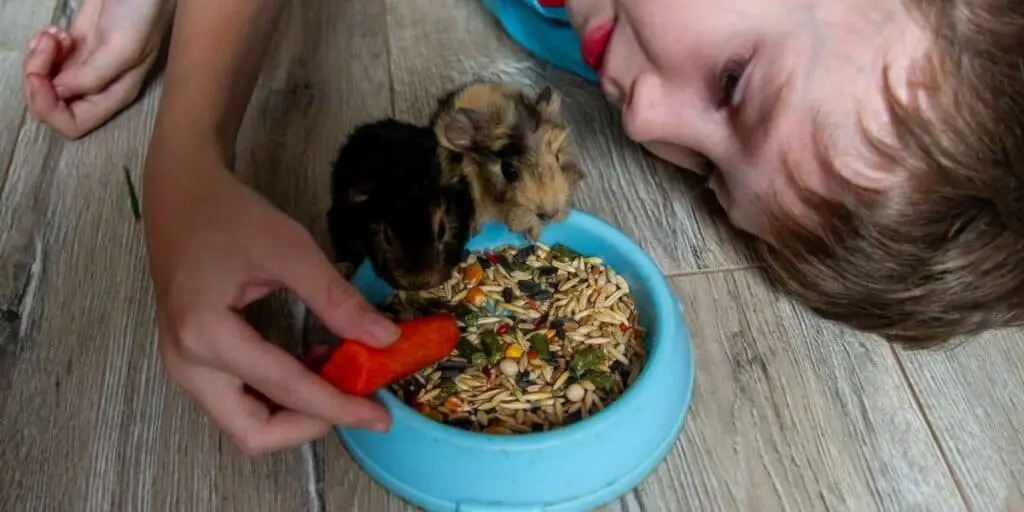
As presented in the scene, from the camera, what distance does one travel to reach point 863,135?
34.5 inches

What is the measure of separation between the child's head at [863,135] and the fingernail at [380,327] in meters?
0.33

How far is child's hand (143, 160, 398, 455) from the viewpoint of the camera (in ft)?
2.62

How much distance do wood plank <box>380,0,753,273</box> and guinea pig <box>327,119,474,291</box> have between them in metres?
0.25

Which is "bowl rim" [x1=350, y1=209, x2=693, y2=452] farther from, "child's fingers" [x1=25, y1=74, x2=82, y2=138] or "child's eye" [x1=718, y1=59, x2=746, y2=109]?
"child's fingers" [x1=25, y1=74, x2=82, y2=138]

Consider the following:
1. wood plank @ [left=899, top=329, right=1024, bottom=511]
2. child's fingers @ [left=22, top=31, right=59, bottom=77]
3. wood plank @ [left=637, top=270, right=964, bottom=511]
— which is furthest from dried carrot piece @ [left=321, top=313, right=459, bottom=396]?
child's fingers @ [left=22, top=31, right=59, bottom=77]

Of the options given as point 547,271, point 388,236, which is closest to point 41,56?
point 388,236

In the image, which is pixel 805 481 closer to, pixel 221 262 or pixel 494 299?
pixel 494 299

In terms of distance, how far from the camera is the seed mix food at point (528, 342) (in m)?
1.03

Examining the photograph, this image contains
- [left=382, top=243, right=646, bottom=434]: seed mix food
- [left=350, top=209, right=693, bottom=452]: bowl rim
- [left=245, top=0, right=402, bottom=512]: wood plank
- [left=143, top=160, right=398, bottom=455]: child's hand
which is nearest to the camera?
[left=143, top=160, right=398, bottom=455]: child's hand

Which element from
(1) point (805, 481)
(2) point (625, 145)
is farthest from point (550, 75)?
(1) point (805, 481)

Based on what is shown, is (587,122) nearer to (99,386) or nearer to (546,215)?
(546,215)

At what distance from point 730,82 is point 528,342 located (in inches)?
12.9

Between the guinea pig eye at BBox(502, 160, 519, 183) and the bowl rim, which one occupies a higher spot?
the guinea pig eye at BBox(502, 160, 519, 183)

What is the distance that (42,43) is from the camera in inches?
50.9
